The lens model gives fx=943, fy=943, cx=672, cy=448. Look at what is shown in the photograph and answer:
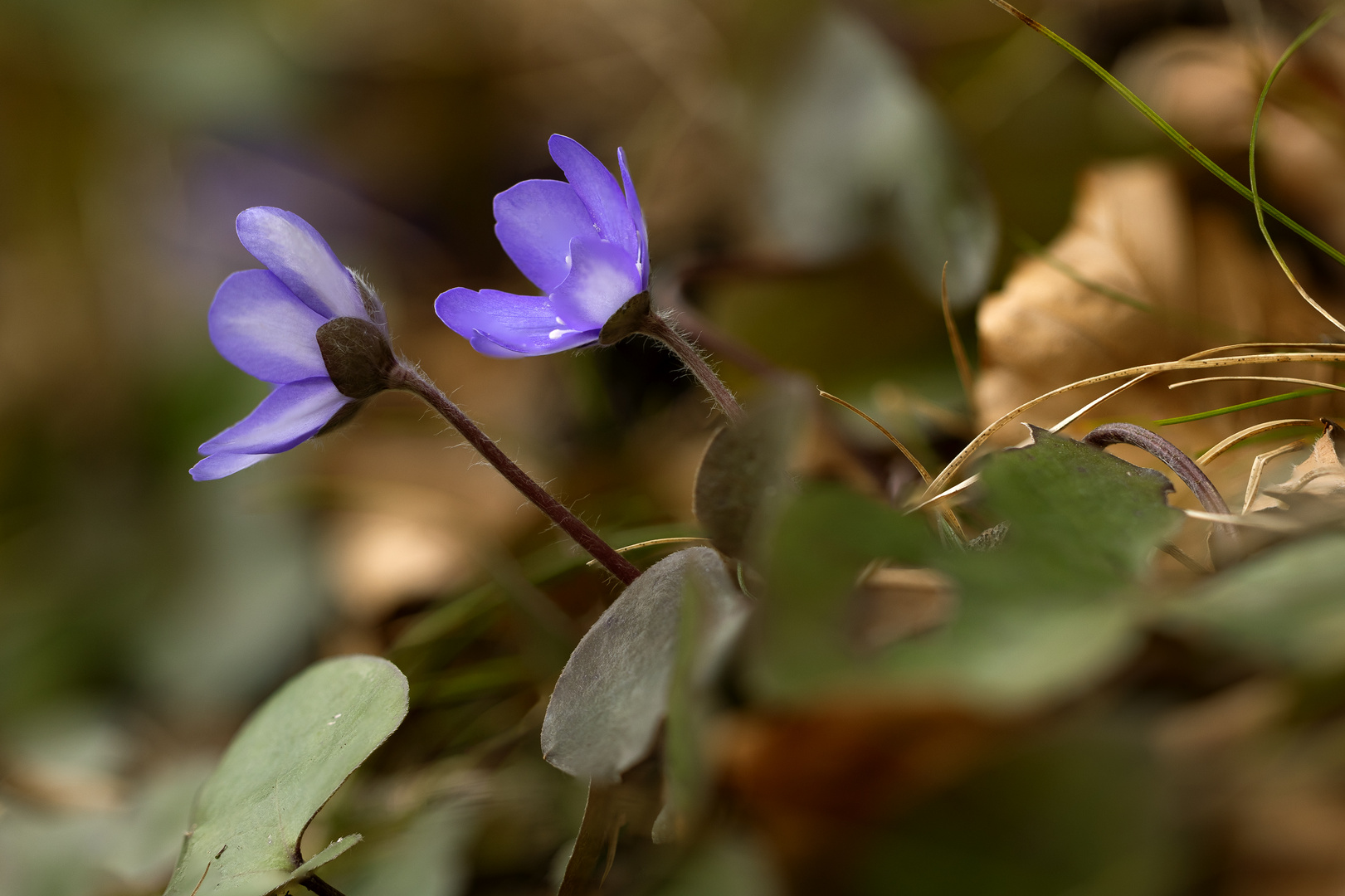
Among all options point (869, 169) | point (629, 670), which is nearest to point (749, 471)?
point (629, 670)

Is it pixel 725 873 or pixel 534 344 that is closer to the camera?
pixel 725 873

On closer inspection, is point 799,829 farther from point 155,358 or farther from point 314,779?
point 155,358

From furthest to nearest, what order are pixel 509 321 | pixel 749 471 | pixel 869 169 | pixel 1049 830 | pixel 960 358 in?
1. pixel 869 169
2. pixel 960 358
3. pixel 509 321
4. pixel 749 471
5. pixel 1049 830

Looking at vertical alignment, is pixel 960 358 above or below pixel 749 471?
below

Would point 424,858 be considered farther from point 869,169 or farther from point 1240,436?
point 869,169

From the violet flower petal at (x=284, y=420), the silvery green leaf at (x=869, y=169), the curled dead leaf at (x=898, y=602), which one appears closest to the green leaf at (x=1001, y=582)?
the curled dead leaf at (x=898, y=602)

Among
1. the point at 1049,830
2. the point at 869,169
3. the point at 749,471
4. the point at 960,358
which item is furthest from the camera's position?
the point at 869,169

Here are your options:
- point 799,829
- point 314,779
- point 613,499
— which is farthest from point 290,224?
point 613,499
